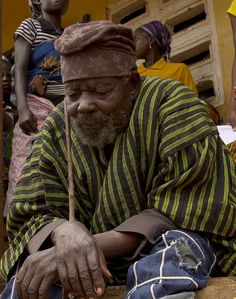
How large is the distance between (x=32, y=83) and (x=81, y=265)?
2.61 meters

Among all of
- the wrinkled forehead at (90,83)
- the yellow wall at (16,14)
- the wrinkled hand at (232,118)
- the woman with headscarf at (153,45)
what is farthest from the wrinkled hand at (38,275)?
the yellow wall at (16,14)

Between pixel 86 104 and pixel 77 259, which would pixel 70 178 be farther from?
pixel 77 259

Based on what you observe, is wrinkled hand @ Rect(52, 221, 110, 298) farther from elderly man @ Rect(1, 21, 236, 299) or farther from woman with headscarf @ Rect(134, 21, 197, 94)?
woman with headscarf @ Rect(134, 21, 197, 94)

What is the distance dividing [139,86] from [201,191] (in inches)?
23.2

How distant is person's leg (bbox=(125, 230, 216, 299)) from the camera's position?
8.30 ft

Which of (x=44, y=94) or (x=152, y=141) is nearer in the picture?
(x=152, y=141)

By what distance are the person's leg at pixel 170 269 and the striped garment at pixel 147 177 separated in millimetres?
127

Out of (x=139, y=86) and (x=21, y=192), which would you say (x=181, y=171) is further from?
(x=21, y=192)

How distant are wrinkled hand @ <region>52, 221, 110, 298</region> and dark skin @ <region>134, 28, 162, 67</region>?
3566 mm

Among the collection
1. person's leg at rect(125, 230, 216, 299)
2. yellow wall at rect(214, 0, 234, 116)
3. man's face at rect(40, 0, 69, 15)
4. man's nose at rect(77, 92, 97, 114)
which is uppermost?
man's face at rect(40, 0, 69, 15)

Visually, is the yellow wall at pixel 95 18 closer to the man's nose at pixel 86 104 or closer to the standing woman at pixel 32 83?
the standing woman at pixel 32 83

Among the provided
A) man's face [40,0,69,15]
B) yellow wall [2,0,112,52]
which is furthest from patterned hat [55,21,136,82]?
yellow wall [2,0,112,52]

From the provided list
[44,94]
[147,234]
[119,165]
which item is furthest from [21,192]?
[44,94]

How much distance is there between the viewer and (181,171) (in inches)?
116
